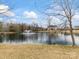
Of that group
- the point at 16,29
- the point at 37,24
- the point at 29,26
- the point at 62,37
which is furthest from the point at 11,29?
the point at 62,37

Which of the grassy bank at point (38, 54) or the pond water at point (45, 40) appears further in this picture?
the pond water at point (45, 40)

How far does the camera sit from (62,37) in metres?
16.1

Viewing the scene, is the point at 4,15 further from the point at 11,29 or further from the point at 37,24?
the point at 11,29

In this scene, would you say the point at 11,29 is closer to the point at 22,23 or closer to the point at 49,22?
the point at 22,23

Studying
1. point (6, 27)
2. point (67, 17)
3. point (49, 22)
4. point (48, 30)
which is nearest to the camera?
point (67, 17)

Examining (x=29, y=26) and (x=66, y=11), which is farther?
(x=29, y=26)

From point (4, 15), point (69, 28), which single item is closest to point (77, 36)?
point (69, 28)

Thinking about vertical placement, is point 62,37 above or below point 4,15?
below

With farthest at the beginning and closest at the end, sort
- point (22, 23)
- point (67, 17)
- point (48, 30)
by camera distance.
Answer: point (22, 23) → point (48, 30) → point (67, 17)

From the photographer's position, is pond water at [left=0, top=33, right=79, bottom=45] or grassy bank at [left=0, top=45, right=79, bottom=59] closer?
grassy bank at [left=0, top=45, right=79, bottom=59]

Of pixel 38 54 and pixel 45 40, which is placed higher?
pixel 38 54

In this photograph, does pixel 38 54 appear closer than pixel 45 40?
Yes

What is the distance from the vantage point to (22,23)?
14766 millimetres

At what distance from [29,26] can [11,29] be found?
Result: 86.9 inches
